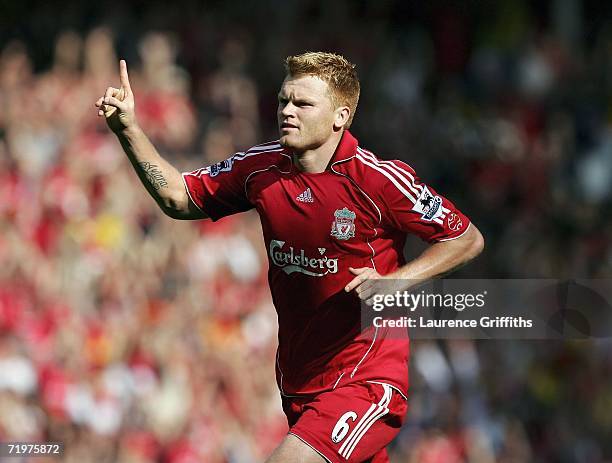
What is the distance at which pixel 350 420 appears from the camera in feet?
22.6

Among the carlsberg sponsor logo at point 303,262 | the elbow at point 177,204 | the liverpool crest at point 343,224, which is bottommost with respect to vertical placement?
the carlsberg sponsor logo at point 303,262

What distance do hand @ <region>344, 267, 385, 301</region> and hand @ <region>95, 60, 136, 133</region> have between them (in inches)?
57.2

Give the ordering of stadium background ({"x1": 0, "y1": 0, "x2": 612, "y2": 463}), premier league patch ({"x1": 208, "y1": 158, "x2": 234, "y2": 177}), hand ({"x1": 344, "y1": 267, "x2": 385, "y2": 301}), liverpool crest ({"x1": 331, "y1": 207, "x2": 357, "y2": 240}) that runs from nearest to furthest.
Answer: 1. hand ({"x1": 344, "y1": 267, "x2": 385, "y2": 301})
2. liverpool crest ({"x1": 331, "y1": 207, "x2": 357, "y2": 240})
3. premier league patch ({"x1": 208, "y1": 158, "x2": 234, "y2": 177})
4. stadium background ({"x1": 0, "y1": 0, "x2": 612, "y2": 463})

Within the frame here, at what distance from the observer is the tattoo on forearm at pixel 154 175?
7219 mm

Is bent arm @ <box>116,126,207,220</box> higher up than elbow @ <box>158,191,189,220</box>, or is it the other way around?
bent arm @ <box>116,126,207,220</box>

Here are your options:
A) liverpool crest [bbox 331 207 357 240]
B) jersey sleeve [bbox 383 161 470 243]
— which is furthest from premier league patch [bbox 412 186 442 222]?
liverpool crest [bbox 331 207 357 240]

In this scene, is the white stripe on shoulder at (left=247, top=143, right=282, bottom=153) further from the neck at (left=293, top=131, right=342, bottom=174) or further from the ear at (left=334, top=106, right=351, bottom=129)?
the ear at (left=334, top=106, right=351, bottom=129)

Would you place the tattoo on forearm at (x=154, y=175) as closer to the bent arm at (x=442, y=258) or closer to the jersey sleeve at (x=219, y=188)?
the jersey sleeve at (x=219, y=188)

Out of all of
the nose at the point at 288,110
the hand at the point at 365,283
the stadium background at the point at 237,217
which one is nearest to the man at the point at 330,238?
the nose at the point at 288,110

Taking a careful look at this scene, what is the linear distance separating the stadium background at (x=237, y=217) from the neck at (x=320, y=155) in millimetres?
3289

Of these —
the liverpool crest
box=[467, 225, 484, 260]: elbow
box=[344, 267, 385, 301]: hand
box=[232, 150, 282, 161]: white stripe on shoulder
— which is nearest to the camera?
box=[344, 267, 385, 301]: hand

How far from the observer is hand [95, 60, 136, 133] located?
7.02 m

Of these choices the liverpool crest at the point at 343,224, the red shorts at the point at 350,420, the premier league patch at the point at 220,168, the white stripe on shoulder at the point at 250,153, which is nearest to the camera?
the red shorts at the point at 350,420

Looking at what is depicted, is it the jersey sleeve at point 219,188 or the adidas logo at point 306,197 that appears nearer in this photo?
the adidas logo at point 306,197
